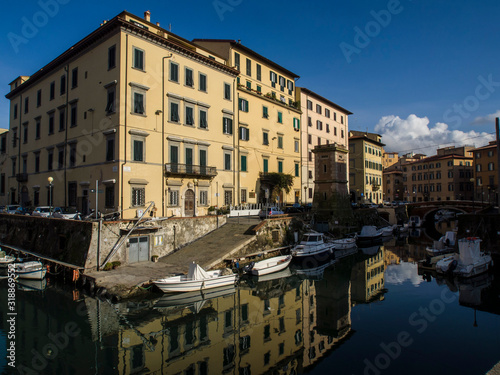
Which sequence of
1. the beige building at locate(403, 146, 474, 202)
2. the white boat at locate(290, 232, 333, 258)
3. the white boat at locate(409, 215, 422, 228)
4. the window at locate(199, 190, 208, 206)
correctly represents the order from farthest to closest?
the beige building at locate(403, 146, 474, 202) → the white boat at locate(409, 215, 422, 228) → the window at locate(199, 190, 208, 206) → the white boat at locate(290, 232, 333, 258)

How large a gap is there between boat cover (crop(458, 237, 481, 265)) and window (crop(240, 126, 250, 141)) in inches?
915

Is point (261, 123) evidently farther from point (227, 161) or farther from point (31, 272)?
point (31, 272)

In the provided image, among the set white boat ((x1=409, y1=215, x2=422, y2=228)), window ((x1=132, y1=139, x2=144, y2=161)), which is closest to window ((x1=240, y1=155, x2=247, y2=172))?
window ((x1=132, y1=139, x2=144, y2=161))

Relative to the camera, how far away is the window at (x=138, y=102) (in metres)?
26.5

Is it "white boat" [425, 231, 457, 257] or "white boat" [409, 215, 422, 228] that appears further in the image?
"white boat" [409, 215, 422, 228]

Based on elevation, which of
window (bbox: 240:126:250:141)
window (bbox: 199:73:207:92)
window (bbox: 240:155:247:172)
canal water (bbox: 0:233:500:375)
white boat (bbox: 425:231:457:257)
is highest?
window (bbox: 199:73:207:92)

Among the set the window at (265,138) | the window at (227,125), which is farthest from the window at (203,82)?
the window at (265,138)

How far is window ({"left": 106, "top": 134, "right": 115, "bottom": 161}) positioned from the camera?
26.0 metres

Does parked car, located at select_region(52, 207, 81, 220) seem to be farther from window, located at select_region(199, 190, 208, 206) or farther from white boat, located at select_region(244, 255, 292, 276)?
white boat, located at select_region(244, 255, 292, 276)

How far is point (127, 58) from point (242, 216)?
704 inches

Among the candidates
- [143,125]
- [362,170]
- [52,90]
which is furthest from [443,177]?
[52,90]

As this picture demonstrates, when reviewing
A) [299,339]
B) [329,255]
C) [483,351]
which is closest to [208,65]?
[329,255]

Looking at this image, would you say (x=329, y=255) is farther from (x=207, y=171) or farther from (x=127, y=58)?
(x=127, y=58)

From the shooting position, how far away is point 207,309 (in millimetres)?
16516
